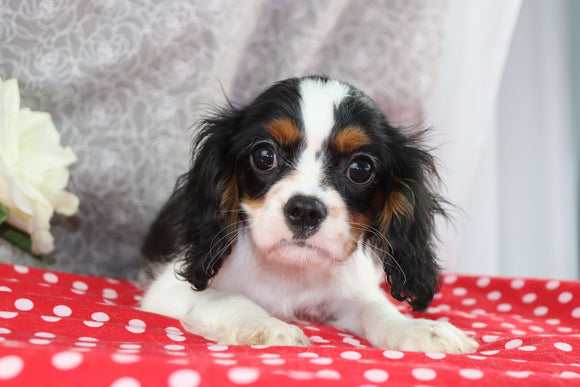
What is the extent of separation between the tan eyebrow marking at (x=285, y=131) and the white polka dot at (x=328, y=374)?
26.9 inches

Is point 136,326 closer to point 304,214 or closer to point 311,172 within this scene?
point 304,214

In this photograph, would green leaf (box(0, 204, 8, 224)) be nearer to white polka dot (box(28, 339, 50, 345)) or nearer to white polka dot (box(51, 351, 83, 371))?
white polka dot (box(28, 339, 50, 345))

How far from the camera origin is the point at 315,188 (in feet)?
4.52

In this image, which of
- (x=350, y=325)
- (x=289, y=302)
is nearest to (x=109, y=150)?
(x=289, y=302)

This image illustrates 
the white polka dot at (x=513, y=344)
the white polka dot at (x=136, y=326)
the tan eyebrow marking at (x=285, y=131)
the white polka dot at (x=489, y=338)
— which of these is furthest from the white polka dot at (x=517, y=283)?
the white polka dot at (x=136, y=326)

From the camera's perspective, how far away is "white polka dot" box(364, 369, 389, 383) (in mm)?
858

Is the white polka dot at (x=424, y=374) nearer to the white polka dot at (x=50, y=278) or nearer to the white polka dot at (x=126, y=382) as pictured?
the white polka dot at (x=126, y=382)

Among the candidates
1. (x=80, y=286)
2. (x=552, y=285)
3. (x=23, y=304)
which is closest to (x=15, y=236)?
(x=80, y=286)

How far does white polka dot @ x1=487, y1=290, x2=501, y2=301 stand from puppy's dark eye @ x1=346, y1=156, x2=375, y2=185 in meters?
0.69

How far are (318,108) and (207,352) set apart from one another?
688 mm

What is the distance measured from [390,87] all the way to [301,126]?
1.25m

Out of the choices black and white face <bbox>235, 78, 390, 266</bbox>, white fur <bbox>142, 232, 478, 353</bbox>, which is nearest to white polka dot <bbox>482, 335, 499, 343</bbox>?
white fur <bbox>142, 232, 478, 353</bbox>

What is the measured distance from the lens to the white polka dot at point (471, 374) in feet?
2.92

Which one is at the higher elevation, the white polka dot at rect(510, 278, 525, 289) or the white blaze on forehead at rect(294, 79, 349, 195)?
the white blaze on forehead at rect(294, 79, 349, 195)
